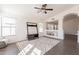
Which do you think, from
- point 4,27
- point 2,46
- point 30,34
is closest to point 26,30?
point 30,34

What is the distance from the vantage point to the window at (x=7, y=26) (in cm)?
138

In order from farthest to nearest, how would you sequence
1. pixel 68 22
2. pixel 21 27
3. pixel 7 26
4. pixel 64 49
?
pixel 64 49 < pixel 68 22 < pixel 21 27 < pixel 7 26

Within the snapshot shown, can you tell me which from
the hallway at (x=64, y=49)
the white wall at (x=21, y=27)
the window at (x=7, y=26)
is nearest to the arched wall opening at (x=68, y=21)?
the hallway at (x=64, y=49)

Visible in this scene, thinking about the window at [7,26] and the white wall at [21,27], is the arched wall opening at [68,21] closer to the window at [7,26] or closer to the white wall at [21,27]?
the white wall at [21,27]

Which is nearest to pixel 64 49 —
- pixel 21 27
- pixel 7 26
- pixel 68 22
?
pixel 68 22

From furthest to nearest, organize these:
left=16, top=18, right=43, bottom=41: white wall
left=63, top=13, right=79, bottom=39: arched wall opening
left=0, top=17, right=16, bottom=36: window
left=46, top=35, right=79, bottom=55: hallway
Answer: left=63, top=13, right=79, bottom=39: arched wall opening
left=46, top=35, right=79, bottom=55: hallway
left=16, top=18, right=43, bottom=41: white wall
left=0, top=17, right=16, bottom=36: window

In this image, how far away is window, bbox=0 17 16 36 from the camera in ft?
4.54

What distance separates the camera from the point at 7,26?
1.47 meters

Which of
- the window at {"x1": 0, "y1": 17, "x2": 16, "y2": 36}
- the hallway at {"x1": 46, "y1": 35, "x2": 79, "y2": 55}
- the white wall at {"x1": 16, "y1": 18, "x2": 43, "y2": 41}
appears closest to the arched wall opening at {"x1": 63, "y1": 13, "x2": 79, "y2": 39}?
the hallway at {"x1": 46, "y1": 35, "x2": 79, "y2": 55}

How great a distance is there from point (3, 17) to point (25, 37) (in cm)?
69

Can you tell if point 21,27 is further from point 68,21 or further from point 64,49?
point 64,49

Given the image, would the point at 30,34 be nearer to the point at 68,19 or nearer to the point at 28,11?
the point at 28,11

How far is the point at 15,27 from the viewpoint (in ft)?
5.41

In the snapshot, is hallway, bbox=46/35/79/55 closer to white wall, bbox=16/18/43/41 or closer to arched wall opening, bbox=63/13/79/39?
arched wall opening, bbox=63/13/79/39
